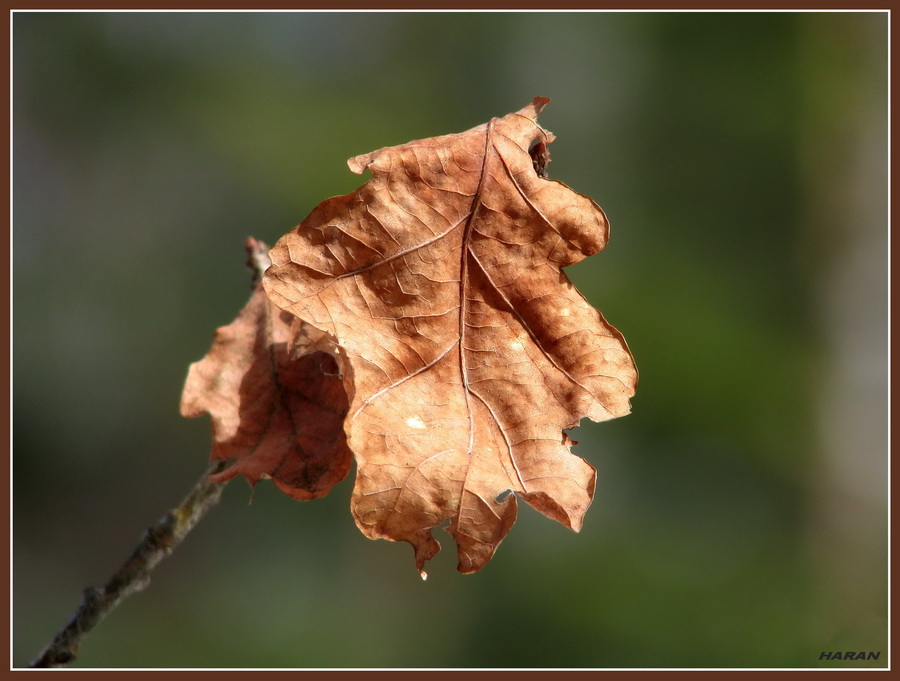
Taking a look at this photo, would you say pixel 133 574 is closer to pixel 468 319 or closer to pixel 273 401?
pixel 273 401

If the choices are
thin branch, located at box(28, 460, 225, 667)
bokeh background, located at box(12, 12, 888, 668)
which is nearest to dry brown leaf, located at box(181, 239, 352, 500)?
thin branch, located at box(28, 460, 225, 667)

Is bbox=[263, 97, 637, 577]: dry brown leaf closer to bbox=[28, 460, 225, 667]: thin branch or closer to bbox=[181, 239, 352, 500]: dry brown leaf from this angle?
bbox=[181, 239, 352, 500]: dry brown leaf

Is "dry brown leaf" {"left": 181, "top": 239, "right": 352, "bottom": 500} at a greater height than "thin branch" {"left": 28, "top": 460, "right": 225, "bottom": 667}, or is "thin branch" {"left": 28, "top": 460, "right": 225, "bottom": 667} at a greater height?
"dry brown leaf" {"left": 181, "top": 239, "right": 352, "bottom": 500}

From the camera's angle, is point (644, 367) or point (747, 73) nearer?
point (644, 367)

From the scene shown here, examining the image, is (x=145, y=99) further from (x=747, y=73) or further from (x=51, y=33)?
(x=747, y=73)

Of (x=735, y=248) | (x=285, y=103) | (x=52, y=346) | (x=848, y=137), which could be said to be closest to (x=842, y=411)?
(x=735, y=248)

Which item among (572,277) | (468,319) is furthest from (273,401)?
(572,277)
